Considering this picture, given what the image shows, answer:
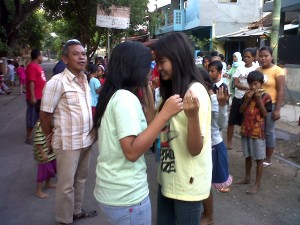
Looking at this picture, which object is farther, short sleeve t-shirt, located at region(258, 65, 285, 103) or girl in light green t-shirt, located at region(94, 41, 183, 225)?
short sleeve t-shirt, located at region(258, 65, 285, 103)

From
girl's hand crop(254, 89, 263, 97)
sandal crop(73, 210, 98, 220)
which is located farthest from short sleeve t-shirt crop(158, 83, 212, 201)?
girl's hand crop(254, 89, 263, 97)

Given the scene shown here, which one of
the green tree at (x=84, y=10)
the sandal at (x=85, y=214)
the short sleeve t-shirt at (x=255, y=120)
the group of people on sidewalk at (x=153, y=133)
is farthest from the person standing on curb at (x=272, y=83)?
the green tree at (x=84, y=10)

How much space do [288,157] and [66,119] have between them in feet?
12.6

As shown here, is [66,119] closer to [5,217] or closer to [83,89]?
[83,89]

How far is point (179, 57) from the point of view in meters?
1.79

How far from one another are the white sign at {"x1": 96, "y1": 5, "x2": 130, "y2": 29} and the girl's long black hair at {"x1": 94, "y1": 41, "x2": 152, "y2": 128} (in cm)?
750

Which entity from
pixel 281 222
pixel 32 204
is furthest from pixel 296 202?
pixel 32 204

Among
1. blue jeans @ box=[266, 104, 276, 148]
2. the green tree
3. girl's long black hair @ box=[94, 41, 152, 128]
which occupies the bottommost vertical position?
blue jeans @ box=[266, 104, 276, 148]

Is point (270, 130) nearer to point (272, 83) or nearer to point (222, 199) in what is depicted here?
point (272, 83)

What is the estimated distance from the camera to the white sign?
8.96m

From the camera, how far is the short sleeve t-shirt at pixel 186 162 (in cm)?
182

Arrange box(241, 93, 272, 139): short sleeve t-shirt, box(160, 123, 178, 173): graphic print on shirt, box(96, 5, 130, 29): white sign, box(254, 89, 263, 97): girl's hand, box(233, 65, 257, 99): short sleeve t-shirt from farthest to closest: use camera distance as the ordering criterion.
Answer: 1. box(96, 5, 130, 29): white sign
2. box(233, 65, 257, 99): short sleeve t-shirt
3. box(241, 93, 272, 139): short sleeve t-shirt
4. box(254, 89, 263, 97): girl's hand
5. box(160, 123, 178, 173): graphic print on shirt

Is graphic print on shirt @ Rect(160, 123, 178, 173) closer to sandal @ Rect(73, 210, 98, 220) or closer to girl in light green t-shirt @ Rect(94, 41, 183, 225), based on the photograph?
girl in light green t-shirt @ Rect(94, 41, 183, 225)

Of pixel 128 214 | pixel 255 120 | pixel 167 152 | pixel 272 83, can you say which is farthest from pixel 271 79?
pixel 128 214
